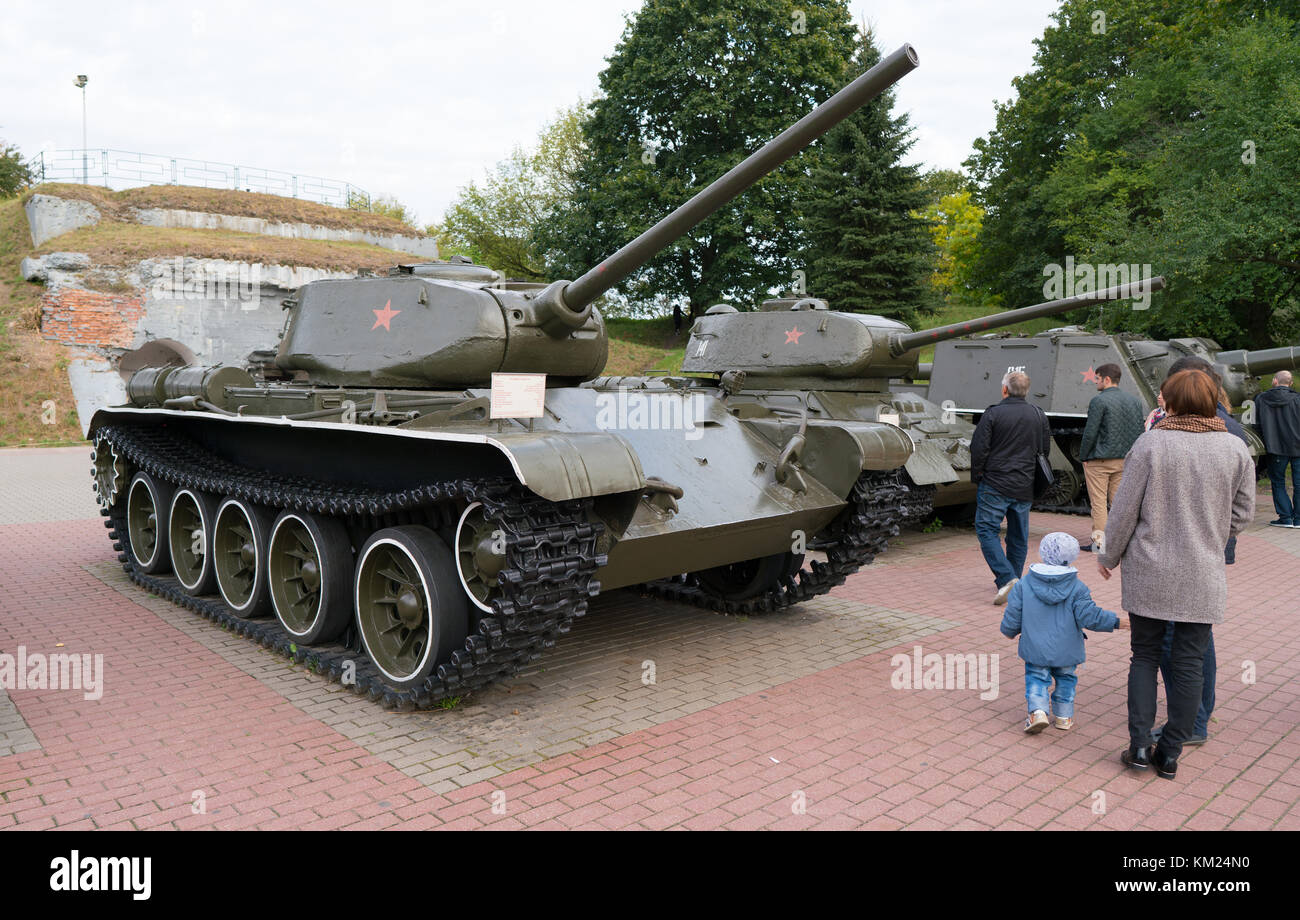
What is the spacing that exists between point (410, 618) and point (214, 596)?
11.9 ft

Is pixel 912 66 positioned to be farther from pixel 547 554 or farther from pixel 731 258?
pixel 731 258

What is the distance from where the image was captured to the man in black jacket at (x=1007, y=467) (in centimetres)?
813

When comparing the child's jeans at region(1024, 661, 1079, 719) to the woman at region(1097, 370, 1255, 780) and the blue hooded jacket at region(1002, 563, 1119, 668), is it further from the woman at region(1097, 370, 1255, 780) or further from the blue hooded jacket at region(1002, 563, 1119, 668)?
the woman at region(1097, 370, 1255, 780)

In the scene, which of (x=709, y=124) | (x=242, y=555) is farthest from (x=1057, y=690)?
(x=709, y=124)

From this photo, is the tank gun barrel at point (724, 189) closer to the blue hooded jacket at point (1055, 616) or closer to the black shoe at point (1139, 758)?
the blue hooded jacket at point (1055, 616)

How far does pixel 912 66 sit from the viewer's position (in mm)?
4660

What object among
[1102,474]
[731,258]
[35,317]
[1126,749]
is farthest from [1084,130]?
[35,317]

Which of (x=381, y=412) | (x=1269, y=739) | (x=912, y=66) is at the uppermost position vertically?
(x=912, y=66)

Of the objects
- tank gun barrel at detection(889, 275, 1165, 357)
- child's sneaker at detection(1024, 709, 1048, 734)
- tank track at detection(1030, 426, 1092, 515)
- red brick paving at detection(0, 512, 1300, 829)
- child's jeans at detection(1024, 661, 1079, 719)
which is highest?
tank gun barrel at detection(889, 275, 1165, 357)

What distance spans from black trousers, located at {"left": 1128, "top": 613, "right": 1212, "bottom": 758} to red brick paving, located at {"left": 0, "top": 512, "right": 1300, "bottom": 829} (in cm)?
24

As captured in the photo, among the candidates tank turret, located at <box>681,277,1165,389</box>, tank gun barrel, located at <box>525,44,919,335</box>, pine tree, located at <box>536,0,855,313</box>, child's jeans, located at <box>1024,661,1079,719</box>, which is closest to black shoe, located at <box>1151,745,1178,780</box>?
child's jeans, located at <box>1024,661,1079,719</box>

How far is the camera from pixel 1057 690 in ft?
17.8

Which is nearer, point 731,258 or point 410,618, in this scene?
point 410,618

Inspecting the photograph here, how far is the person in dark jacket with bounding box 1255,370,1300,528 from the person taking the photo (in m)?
12.9
